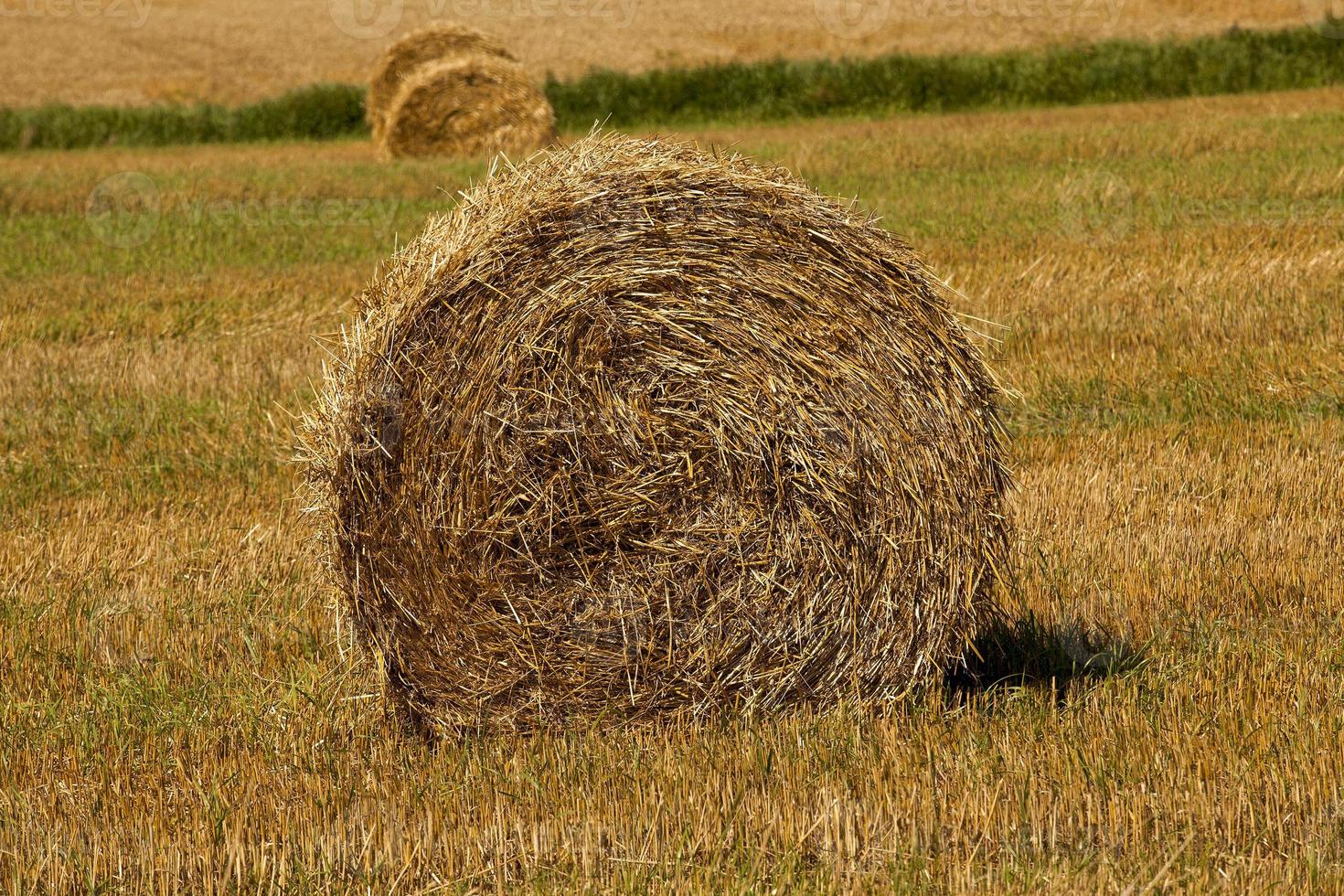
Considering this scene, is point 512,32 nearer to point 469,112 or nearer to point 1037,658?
point 469,112

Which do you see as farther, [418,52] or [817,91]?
[817,91]

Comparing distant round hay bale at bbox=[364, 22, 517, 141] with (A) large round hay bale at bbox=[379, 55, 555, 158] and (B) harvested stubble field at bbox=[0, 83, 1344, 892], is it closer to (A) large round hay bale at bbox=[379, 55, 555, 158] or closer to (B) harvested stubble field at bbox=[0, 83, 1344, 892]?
(A) large round hay bale at bbox=[379, 55, 555, 158]

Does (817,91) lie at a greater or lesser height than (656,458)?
greater

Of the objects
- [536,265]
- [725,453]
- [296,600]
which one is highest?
[536,265]

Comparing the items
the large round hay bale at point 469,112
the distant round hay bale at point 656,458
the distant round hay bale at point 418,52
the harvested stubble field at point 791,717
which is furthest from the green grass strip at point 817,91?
the distant round hay bale at point 656,458

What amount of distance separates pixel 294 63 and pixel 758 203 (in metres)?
28.0

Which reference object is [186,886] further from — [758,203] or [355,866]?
[758,203]

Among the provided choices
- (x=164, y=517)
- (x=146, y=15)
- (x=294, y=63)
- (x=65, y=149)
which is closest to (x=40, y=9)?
(x=146, y=15)

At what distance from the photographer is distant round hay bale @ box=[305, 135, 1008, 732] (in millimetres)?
4391

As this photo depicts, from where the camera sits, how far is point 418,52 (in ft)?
68.4

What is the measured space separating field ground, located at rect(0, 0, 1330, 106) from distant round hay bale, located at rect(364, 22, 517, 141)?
269 inches

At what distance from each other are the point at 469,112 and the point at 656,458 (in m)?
16.4

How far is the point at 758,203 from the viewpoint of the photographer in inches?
175

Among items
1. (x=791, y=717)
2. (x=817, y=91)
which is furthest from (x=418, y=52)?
(x=791, y=717)
